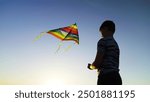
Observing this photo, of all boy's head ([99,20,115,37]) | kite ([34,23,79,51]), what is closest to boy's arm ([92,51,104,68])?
boy's head ([99,20,115,37])

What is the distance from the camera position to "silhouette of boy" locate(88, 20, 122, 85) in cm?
310

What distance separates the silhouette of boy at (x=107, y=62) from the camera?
310 centimetres

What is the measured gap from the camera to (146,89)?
4.98 meters

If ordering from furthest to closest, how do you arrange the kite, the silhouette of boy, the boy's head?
the kite → the boy's head → the silhouette of boy

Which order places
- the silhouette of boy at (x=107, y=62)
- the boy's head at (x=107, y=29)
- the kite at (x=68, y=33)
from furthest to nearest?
the kite at (x=68, y=33) → the boy's head at (x=107, y=29) → the silhouette of boy at (x=107, y=62)

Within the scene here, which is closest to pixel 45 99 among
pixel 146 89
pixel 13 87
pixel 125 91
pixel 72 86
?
pixel 72 86

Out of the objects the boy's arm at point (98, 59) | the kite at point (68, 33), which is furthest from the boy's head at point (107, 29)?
the kite at point (68, 33)

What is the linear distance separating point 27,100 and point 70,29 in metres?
1.62

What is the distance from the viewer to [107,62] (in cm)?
316

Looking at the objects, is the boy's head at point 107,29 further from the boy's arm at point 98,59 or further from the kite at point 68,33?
the kite at point 68,33

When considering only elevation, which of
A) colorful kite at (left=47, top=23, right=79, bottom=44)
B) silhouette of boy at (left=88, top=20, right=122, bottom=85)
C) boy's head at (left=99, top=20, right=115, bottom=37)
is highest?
colorful kite at (left=47, top=23, right=79, bottom=44)

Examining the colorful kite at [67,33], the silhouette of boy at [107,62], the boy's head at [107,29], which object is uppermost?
the colorful kite at [67,33]

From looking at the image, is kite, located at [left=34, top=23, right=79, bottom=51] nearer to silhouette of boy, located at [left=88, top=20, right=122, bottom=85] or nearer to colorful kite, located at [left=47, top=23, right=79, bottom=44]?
colorful kite, located at [left=47, top=23, right=79, bottom=44]

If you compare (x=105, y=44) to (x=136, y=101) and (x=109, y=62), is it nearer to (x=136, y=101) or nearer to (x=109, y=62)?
(x=109, y=62)
